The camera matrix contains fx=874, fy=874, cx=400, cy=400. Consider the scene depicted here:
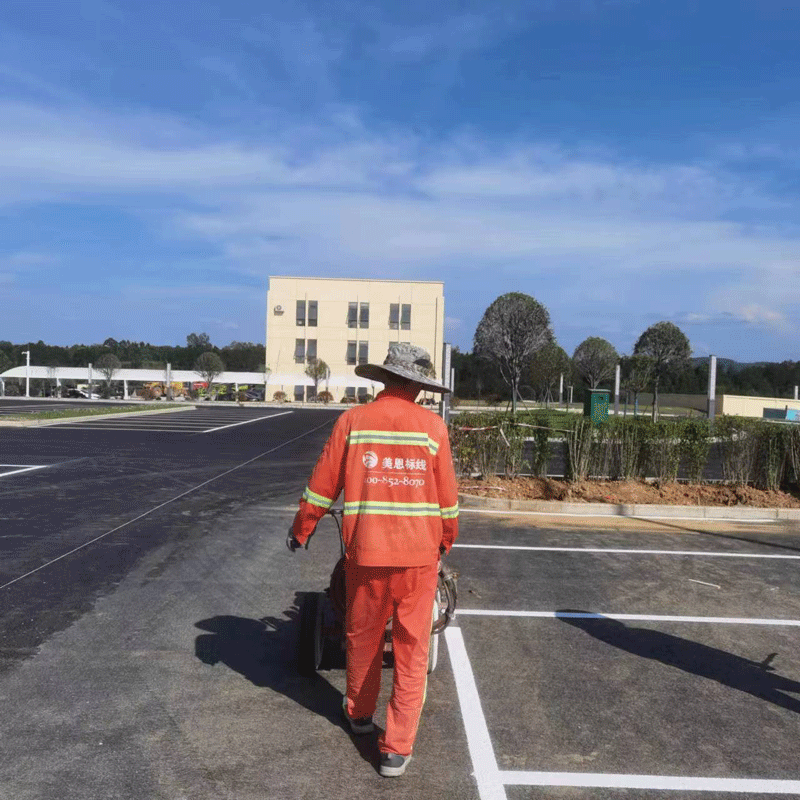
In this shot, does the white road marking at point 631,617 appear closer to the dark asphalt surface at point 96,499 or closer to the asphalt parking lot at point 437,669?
the asphalt parking lot at point 437,669

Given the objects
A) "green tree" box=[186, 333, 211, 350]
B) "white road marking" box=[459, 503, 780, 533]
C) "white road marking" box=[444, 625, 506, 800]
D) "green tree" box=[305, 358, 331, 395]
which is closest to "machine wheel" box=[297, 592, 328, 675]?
"white road marking" box=[444, 625, 506, 800]

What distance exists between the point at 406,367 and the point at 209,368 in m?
72.6

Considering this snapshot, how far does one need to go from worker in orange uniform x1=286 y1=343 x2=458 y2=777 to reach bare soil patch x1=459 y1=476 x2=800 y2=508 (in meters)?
→ 8.27

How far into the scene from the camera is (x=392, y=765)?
12.3 ft

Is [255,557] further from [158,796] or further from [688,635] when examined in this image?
[158,796]

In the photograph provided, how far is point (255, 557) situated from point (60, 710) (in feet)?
13.0

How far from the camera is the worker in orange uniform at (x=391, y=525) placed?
3922 millimetres

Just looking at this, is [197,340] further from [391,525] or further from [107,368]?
[391,525]

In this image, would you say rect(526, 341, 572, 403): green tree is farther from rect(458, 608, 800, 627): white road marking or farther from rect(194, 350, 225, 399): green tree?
rect(458, 608, 800, 627): white road marking

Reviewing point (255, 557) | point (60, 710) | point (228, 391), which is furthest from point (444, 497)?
point (228, 391)

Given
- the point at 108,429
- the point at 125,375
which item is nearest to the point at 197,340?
the point at 125,375

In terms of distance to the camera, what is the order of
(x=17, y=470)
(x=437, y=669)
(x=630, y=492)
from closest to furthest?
(x=437, y=669), (x=630, y=492), (x=17, y=470)

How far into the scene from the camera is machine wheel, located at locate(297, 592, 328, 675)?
4.95m

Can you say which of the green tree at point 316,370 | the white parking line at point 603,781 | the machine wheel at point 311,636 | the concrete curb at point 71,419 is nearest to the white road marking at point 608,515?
the machine wheel at point 311,636
